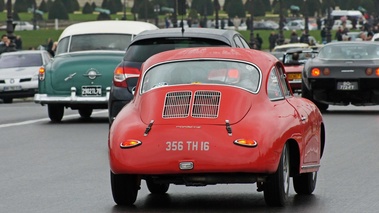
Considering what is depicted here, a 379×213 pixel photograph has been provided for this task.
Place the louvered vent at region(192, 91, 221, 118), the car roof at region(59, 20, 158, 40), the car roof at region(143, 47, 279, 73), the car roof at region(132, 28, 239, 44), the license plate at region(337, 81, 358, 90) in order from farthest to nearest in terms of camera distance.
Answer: the license plate at region(337, 81, 358, 90), the car roof at region(59, 20, 158, 40), the car roof at region(132, 28, 239, 44), the car roof at region(143, 47, 279, 73), the louvered vent at region(192, 91, 221, 118)

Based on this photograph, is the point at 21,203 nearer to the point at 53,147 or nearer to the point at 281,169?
the point at 281,169

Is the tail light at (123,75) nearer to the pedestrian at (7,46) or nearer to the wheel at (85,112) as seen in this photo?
the wheel at (85,112)

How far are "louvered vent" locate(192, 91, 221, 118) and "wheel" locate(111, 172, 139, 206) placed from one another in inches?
28.0

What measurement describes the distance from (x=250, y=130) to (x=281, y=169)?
396 millimetres

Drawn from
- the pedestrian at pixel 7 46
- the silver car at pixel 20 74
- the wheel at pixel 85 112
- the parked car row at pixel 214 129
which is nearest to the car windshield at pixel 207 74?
the parked car row at pixel 214 129

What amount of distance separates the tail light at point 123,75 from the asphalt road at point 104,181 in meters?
0.81

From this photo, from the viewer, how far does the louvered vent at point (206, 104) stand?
35.1 ft

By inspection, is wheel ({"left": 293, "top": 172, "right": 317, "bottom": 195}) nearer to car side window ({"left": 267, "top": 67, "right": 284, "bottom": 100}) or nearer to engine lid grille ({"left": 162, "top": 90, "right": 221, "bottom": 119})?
car side window ({"left": 267, "top": 67, "right": 284, "bottom": 100})

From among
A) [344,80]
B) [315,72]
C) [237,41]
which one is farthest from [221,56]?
[315,72]

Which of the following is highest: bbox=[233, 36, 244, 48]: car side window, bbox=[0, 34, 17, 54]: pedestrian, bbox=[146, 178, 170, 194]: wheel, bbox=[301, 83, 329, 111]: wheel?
bbox=[233, 36, 244, 48]: car side window

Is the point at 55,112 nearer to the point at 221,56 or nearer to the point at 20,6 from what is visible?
the point at 221,56

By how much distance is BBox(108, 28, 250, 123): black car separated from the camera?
17500 millimetres

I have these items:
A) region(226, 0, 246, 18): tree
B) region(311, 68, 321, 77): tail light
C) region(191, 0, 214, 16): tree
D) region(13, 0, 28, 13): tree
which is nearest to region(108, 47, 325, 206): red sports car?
region(311, 68, 321, 77): tail light

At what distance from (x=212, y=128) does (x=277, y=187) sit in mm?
672
